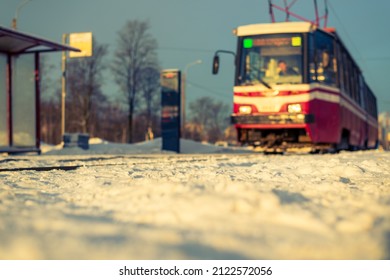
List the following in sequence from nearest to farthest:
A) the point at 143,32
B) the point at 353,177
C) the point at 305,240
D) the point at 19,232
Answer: the point at 305,240
the point at 19,232
the point at 353,177
the point at 143,32

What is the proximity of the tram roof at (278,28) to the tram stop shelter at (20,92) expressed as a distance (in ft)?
19.8

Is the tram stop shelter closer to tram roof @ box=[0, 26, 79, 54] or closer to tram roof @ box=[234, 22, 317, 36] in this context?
tram roof @ box=[0, 26, 79, 54]

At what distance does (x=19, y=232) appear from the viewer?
265 cm

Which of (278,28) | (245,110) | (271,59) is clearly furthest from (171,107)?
(278,28)

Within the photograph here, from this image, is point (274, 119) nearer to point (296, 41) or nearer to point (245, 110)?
point (245, 110)

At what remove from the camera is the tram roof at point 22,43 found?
13476mm

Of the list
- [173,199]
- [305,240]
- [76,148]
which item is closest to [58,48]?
[76,148]

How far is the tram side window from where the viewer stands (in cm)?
1307

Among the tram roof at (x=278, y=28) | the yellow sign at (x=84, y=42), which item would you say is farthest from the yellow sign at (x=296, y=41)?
the yellow sign at (x=84, y=42)

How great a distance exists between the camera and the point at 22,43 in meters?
14.5

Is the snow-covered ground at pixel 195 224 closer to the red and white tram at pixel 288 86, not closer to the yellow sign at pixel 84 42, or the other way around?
the red and white tram at pixel 288 86

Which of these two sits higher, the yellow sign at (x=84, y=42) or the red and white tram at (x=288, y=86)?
the yellow sign at (x=84, y=42)

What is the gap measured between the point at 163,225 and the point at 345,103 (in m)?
13.2
